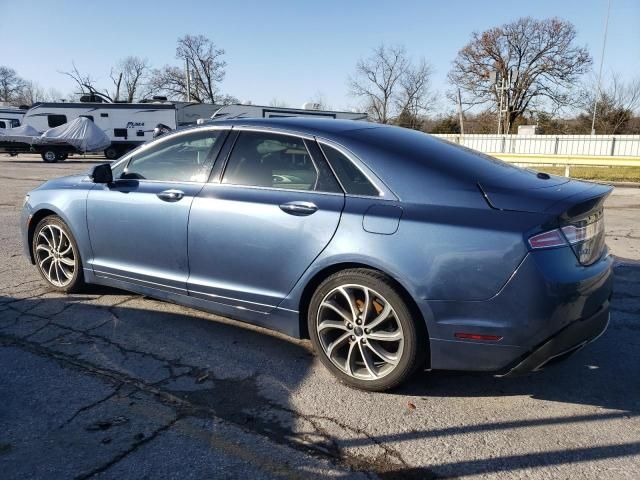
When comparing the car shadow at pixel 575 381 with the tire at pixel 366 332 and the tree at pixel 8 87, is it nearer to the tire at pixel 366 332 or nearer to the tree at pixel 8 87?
the tire at pixel 366 332

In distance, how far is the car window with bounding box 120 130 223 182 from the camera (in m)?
3.80

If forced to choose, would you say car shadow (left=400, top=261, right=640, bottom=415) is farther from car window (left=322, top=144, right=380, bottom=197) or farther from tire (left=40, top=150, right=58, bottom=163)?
tire (left=40, top=150, right=58, bottom=163)

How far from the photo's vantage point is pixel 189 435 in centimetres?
255


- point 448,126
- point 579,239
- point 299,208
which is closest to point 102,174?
point 299,208

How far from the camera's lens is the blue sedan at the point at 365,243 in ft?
8.62

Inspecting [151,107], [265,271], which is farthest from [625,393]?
[151,107]

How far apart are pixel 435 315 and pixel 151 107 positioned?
30144 mm

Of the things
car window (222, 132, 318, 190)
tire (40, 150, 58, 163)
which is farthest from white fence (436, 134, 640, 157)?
car window (222, 132, 318, 190)

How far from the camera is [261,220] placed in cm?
331

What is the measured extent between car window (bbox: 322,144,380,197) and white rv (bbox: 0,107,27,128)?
38277mm

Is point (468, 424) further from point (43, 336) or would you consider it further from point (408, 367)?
point (43, 336)

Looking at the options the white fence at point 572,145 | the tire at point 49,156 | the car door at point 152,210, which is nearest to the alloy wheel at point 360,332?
the car door at point 152,210

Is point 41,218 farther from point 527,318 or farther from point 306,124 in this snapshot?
point 527,318

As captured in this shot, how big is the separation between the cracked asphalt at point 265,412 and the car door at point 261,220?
488 millimetres
